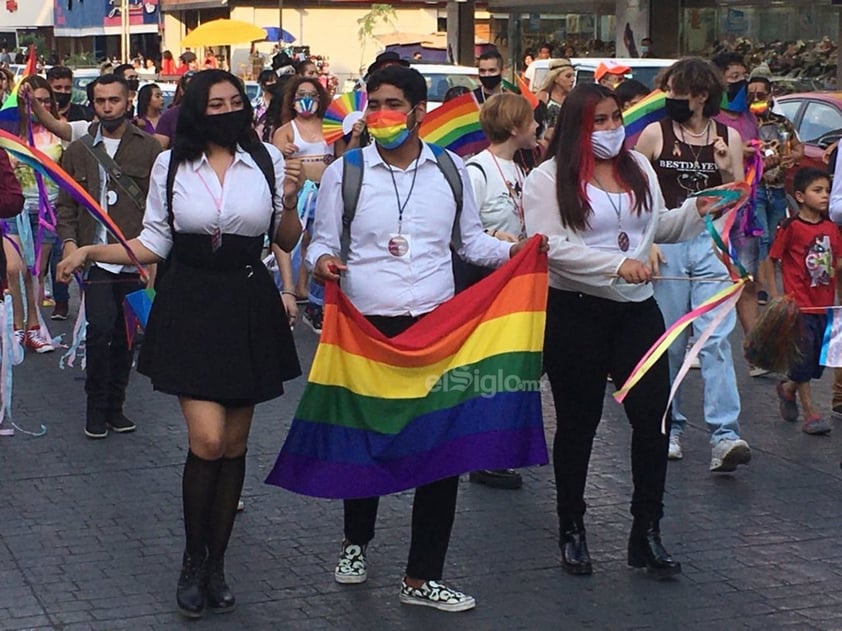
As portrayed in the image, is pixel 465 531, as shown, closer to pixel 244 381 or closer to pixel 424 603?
pixel 424 603

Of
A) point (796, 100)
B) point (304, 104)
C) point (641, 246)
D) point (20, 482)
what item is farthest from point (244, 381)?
point (796, 100)

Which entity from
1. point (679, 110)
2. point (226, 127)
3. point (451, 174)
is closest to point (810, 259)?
→ point (679, 110)

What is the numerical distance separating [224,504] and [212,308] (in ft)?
2.32

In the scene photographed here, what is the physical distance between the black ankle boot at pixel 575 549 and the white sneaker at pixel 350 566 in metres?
0.78

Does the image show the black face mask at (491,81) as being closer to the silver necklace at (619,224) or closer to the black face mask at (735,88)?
the black face mask at (735,88)

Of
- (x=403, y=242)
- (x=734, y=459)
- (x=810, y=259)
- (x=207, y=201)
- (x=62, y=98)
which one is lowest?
(x=734, y=459)

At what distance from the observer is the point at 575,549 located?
6.02m

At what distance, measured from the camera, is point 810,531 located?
21.7ft

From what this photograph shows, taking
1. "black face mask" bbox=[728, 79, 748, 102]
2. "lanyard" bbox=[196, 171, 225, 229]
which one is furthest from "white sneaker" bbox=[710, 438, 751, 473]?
"lanyard" bbox=[196, 171, 225, 229]

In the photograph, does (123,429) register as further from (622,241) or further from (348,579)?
(622,241)

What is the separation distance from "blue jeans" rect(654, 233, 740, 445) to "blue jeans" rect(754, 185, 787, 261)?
195 inches

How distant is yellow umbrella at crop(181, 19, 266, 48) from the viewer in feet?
113

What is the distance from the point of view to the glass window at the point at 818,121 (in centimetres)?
1612

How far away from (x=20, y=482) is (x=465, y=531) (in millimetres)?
2285
